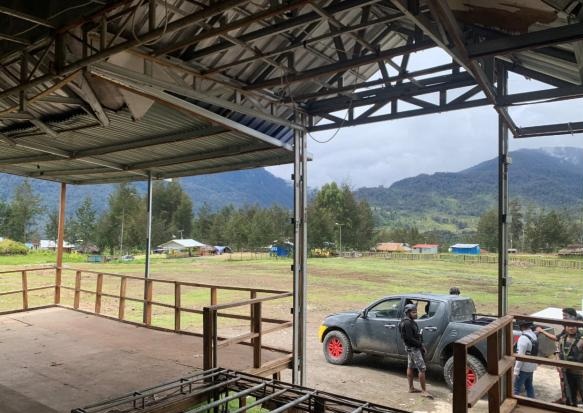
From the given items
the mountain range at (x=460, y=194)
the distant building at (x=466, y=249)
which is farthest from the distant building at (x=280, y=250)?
the distant building at (x=466, y=249)

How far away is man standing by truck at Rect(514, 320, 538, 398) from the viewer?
20.1ft

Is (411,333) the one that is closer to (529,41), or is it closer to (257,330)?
(257,330)

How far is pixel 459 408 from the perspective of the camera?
2615 millimetres

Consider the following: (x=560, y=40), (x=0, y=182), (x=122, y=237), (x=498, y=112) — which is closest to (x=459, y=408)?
(x=560, y=40)

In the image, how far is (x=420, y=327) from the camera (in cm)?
778

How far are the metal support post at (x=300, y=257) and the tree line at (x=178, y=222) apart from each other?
3759 centimetres

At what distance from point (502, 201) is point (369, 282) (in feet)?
84.9

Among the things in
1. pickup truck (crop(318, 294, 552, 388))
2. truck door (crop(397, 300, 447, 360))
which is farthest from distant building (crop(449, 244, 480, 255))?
truck door (crop(397, 300, 447, 360))

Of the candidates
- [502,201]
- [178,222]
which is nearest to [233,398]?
[502,201]

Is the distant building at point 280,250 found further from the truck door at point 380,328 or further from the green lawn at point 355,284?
the truck door at point 380,328

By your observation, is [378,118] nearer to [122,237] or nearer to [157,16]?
[157,16]

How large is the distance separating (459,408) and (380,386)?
5.61 m

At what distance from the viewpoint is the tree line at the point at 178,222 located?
4953cm

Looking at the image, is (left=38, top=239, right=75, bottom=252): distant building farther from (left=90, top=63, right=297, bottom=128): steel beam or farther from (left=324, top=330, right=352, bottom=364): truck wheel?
(left=90, top=63, right=297, bottom=128): steel beam
